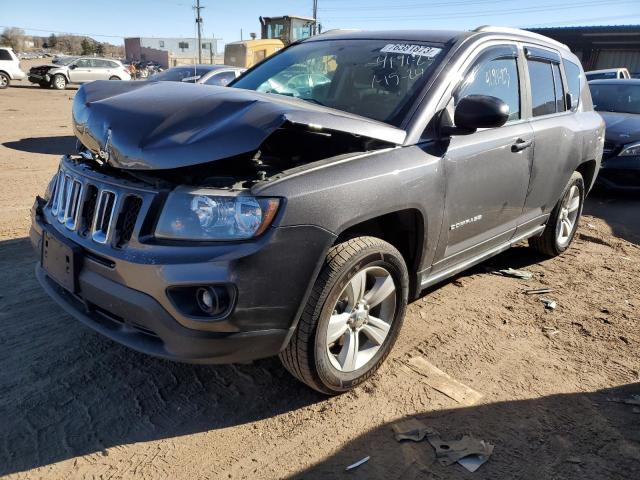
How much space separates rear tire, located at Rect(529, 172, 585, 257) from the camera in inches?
189

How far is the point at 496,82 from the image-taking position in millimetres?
3619

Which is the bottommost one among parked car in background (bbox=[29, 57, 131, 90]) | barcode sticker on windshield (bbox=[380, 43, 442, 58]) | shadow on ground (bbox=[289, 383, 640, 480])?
shadow on ground (bbox=[289, 383, 640, 480])

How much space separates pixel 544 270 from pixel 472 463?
2913 mm

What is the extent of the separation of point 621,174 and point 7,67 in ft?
81.8

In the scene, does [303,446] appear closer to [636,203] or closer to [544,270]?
[544,270]

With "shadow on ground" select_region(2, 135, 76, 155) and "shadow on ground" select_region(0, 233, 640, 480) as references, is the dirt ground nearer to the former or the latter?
"shadow on ground" select_region(0, 233, 640, 480)

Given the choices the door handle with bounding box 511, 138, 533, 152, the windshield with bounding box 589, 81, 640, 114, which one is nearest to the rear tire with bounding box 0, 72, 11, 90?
the windshield with bounding box 589, 81, 640, 114

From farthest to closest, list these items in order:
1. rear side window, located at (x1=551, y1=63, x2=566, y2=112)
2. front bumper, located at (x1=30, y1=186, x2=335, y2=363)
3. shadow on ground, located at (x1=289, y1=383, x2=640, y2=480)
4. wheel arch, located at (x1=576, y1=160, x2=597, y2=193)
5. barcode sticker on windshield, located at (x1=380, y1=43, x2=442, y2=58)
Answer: wheel arch, located at (x1=576, y1=160, x2=597, y2=193) → rear side window, located at (x1=551, y1=63, x2=566, y2=112) → barcode sticker on windshield, located at (x1=380, y1=43, x2=442, y2=58) → shadow on ground, located at (x1=289, y1=383, x2=640, y2=480) → front bumper, located at (x1=30, y1=186, x2=335, y2=363)

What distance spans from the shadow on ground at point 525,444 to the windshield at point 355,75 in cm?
167

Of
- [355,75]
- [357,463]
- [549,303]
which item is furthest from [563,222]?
[357,463]

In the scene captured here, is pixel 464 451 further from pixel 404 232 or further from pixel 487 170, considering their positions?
pixel 487 170

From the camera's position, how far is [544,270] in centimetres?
486

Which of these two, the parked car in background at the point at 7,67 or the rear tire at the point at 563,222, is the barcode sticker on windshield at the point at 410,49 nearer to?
the rear tire at the point at 563,222

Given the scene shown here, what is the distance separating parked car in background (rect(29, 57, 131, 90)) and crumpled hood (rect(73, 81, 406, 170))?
25885mm
